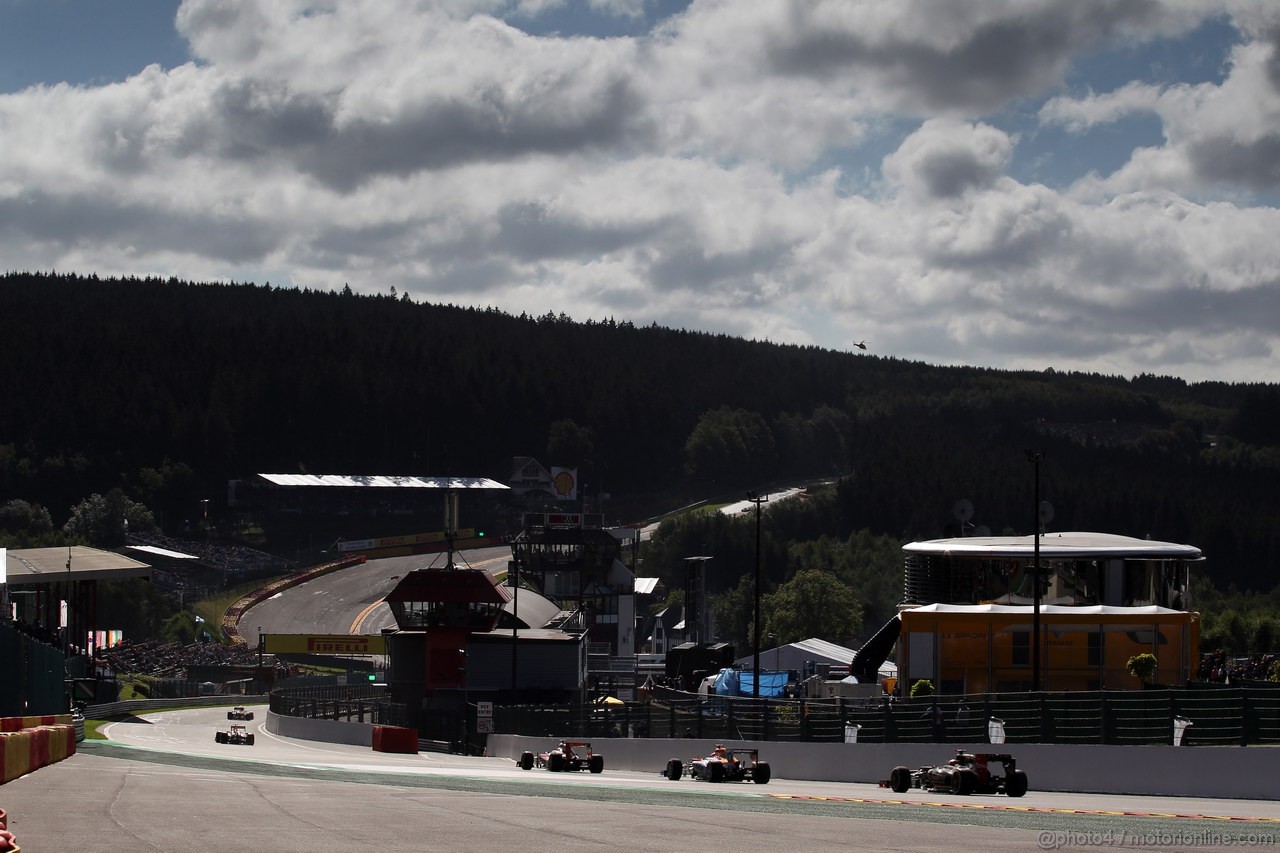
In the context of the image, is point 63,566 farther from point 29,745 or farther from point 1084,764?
point 1084,764

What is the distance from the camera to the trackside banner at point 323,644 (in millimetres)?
127688

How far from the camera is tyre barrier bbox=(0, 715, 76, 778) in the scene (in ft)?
90.9

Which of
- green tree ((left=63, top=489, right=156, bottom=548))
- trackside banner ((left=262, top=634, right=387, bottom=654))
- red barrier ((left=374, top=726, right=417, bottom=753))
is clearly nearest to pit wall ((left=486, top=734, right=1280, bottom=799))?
red barrier ((left=374, top=726, right=417, bottom=753))

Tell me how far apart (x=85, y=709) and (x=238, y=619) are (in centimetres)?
5706

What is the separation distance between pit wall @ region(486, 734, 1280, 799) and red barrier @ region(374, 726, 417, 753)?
20602 mm

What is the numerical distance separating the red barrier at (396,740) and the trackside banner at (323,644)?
219 ft

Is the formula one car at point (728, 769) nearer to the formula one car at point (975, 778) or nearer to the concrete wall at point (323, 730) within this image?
the formula one car at point (975, 778)

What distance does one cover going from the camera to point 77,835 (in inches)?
688

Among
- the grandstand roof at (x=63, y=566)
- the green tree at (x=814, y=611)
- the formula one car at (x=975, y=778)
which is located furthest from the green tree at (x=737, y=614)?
the formula one car at (x=975, y=778)

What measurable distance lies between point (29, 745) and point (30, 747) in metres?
0.34

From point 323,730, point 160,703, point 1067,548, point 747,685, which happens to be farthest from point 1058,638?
point 160,703

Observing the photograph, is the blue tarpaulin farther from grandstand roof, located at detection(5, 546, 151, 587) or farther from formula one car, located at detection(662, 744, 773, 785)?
grandstand roof, located at detection(5, 546, 151, 587)

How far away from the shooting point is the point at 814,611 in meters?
141

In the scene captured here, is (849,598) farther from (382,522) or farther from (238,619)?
(382,522)
